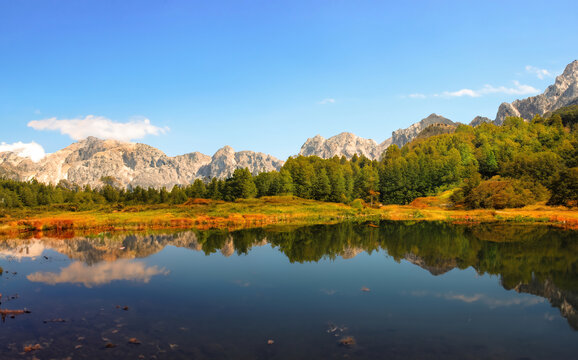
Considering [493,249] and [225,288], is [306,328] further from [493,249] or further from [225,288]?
[493,249]

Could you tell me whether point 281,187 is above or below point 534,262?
above

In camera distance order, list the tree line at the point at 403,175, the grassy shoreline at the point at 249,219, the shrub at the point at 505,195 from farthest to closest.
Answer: the tree line at the point at 403,175
the shrub at the point at 505,195
the grassy shoreline at the point at 249,219

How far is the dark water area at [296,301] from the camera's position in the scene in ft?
50.6

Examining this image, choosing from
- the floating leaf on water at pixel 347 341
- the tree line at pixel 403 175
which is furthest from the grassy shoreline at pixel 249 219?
the floating leaf on water at pixel 347 341

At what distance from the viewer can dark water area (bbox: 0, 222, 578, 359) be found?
50.6 feet

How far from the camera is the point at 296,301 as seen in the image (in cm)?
2236

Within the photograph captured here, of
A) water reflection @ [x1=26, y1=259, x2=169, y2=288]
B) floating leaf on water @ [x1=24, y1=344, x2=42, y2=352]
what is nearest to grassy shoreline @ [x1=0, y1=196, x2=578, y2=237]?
water reflection @ [x1=26, y1=259, x2=169, y2=288]

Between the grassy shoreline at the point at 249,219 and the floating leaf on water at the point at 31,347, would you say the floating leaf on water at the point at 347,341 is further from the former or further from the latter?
the grassy shoreline at the point at 249,219

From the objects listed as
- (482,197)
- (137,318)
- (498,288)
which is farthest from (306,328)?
(482,197)

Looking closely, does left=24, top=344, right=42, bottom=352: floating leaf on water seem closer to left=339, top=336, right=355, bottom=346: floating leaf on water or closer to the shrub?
left=339, top=336, right=355, bottom=346: floating leaf on water

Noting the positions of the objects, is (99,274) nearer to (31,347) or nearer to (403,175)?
(31,347)

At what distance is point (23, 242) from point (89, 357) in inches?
1833

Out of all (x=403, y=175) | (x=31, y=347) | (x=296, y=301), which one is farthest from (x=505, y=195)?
(x=31, y=347)

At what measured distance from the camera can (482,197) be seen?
286ft
